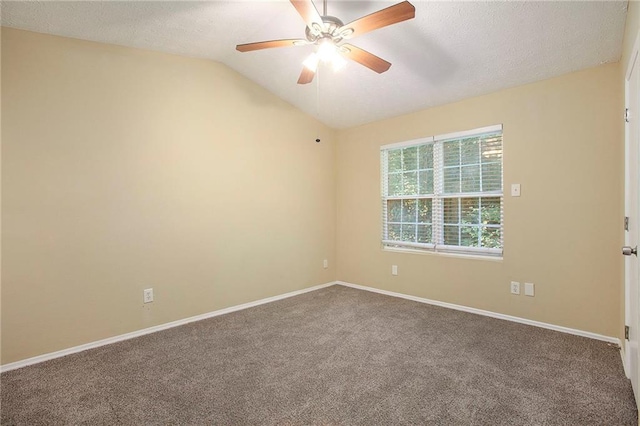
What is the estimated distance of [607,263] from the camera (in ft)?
8.29

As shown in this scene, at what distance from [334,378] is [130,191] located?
7.50 feet

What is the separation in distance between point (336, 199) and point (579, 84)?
290 centimetres

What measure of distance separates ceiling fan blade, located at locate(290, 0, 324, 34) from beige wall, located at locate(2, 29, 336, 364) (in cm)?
171

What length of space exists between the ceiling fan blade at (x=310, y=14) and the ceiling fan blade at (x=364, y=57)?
241 mm

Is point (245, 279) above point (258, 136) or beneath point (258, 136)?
beneath

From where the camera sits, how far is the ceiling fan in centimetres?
174

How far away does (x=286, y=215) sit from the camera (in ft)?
13.0

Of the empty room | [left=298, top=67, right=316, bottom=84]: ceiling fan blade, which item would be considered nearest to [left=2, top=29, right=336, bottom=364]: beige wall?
the empty room

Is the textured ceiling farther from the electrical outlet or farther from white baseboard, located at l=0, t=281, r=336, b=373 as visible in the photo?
white baseboard, located at l=0, t=281, r=336, b=373

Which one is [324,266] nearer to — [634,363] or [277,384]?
[277,384]

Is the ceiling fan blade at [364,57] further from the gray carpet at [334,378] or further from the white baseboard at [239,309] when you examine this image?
the white baseboard at [239,309]

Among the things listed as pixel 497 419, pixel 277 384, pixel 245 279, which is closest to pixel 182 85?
pixel 245 279

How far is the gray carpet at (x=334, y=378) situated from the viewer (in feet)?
5.50

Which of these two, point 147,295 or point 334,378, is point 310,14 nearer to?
point 334,378
